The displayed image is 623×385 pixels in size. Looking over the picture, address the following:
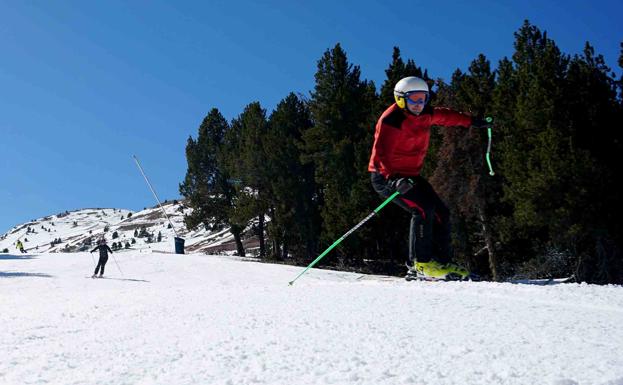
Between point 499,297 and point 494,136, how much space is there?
2121 cm

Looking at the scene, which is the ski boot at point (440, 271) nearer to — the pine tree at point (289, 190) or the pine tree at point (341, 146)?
the pine tree at point (341, 146)

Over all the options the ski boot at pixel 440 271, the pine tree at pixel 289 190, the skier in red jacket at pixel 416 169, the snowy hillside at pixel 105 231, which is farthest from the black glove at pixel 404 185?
the snowy hillside at pixel 105 231

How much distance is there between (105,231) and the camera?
110 m

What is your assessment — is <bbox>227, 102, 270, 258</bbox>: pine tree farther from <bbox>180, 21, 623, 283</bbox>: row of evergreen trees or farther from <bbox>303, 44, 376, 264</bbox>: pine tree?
<bbox>303, 44, 376, 264</bbox>: pine tree

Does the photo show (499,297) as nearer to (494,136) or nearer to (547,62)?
(547,62)

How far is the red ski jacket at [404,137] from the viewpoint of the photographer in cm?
619

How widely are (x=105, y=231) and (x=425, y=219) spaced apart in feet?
377

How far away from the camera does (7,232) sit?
142 metres

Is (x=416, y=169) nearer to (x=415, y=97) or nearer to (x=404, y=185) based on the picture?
(x=404, y=185)

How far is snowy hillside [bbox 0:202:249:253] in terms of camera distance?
274 ft

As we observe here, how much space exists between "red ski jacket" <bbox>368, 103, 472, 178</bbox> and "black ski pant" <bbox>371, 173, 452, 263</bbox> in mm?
175

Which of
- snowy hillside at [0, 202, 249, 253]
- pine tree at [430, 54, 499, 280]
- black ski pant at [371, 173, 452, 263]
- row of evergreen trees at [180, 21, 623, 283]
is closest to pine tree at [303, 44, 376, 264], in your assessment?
row of evergreen trees at [180, 21, 623, 283]

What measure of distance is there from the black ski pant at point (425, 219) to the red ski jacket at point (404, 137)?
175 millimetres

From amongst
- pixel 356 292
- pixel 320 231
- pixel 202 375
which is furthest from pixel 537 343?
pixel 320 231
